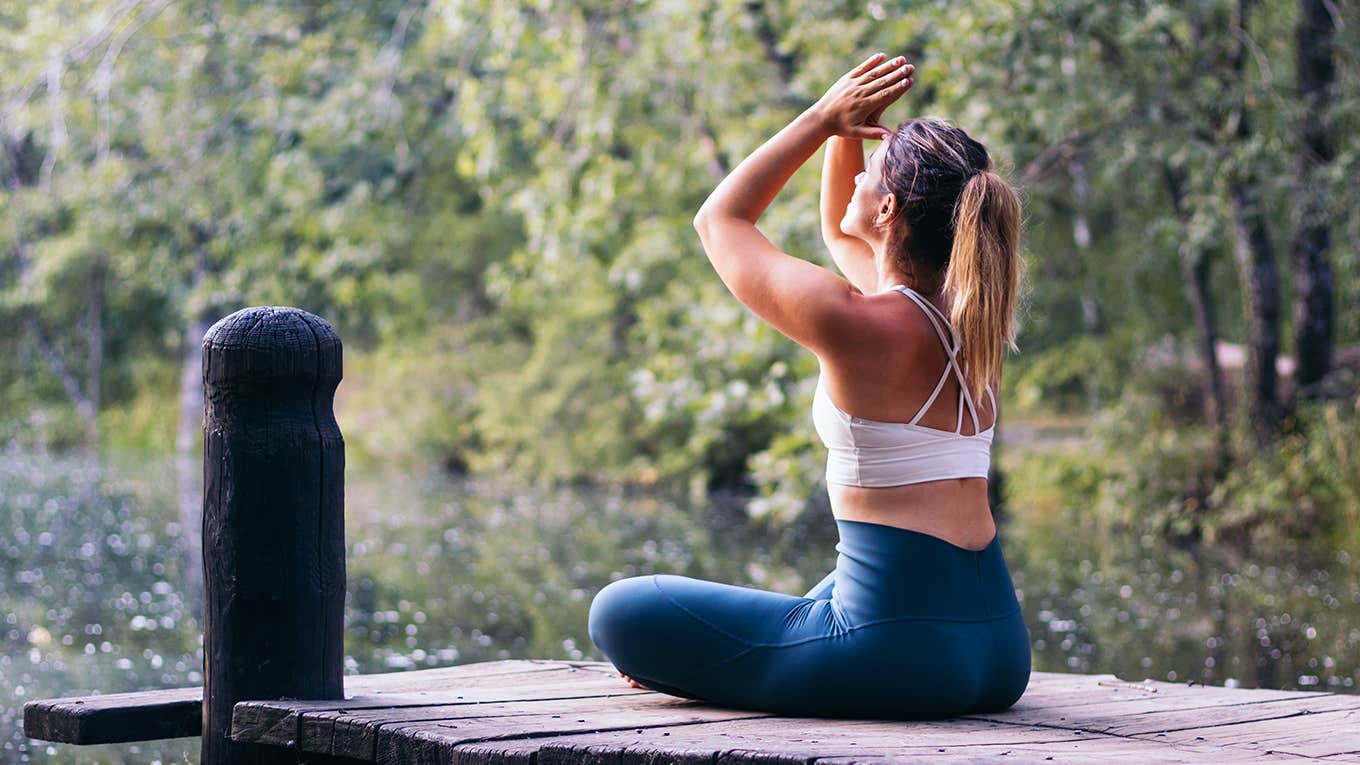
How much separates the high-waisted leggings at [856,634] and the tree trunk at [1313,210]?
810cm

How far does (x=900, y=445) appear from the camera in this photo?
326 centimetres

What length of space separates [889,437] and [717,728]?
2.33ft

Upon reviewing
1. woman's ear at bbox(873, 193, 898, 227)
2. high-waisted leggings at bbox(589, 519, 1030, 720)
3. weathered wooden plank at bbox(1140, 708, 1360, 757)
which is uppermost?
woman's ear at bbox(873, 193, 898, 227)

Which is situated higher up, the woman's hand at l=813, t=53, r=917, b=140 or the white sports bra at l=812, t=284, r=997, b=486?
the woman's hand at l=813, t=53, r=917, b=140

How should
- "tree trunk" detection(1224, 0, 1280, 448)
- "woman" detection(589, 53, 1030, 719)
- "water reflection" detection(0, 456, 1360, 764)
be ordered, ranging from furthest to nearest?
1. "tree trunk" detection(1224, 0, 1280, 448)
2. "water reflection" detection(0, 456, 1360, 764)
3. "woman" detection(589, 53, 1030, 719)

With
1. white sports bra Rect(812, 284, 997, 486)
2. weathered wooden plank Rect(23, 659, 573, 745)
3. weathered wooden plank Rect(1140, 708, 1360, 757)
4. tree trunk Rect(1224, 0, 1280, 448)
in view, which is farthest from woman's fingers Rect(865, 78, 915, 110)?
tree trunk Rect(1224, 0, 1280, 448)

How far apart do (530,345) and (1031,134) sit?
1202 cm

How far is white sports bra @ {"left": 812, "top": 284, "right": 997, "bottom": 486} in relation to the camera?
10.7ft

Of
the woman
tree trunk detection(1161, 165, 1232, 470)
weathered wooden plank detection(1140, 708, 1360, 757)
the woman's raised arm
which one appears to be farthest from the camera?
tree trunk detection(1161, 165, 1232, 470)

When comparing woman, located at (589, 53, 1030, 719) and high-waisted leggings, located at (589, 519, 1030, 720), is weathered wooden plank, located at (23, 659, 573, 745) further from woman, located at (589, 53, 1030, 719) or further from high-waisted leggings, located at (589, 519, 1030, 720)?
woman, located at (589, 53, 1030, 719)

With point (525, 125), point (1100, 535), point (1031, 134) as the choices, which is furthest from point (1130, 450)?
point (525, 125)

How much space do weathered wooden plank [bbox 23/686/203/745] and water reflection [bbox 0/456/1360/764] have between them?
2.35 m

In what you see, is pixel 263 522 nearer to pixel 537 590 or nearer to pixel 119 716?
pixel 119 716

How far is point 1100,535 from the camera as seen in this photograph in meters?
14.1
